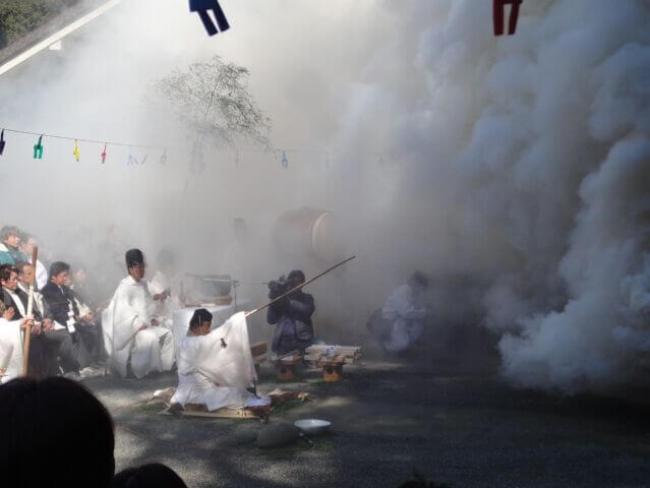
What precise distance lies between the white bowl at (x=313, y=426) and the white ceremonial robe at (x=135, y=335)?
3593 mm

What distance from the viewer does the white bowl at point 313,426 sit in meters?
6.45

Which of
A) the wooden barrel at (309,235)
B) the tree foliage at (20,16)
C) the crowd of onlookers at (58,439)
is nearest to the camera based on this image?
the crowd of onlookers at (58,439)

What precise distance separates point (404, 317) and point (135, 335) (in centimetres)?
368

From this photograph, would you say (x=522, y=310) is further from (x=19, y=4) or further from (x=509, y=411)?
(x=19, y=4)

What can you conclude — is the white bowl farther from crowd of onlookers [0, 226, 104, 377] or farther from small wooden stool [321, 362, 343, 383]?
crowd of onlookers [0, 226, 104, 377]

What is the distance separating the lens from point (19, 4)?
24.6 m

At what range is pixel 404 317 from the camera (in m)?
10.6

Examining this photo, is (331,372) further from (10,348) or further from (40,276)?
(40,276)

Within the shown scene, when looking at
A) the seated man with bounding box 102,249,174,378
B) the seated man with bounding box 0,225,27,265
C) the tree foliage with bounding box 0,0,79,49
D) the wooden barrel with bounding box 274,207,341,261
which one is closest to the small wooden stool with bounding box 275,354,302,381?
the seated man with bounding box 102,249,174,378

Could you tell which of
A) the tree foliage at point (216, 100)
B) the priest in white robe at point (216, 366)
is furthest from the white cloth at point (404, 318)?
the tree foliage at point (216, 100)

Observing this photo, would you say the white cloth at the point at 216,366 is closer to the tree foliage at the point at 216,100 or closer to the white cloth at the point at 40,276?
the white cloth at the point at 40,276

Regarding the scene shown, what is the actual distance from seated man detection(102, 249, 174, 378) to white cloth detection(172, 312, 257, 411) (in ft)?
6.89

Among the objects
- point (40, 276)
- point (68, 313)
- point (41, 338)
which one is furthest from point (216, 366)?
point (40, 276)

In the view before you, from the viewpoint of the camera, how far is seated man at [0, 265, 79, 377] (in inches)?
307
